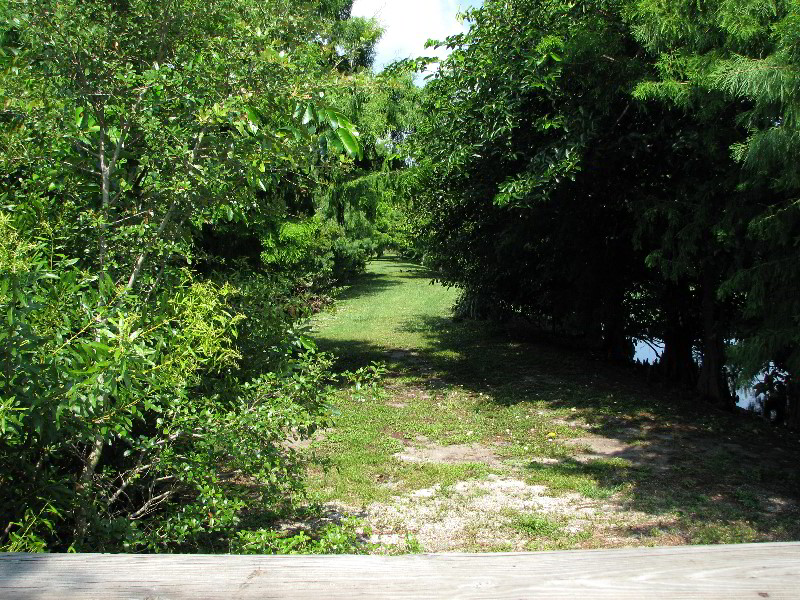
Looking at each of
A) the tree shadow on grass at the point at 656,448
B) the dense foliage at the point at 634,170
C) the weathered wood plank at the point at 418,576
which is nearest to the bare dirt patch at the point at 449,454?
the tree shadow on grass at the point at 656,448

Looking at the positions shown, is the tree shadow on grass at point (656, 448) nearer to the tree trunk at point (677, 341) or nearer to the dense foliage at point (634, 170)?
the tree trunk at point (677, 341)

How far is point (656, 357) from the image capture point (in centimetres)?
1340

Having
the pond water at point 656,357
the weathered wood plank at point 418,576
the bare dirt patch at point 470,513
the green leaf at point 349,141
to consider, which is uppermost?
the green leaf at point 349,141

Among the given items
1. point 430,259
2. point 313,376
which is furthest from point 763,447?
point 430,259

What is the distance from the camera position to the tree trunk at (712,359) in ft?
33.2

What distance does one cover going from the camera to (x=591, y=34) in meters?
8.38

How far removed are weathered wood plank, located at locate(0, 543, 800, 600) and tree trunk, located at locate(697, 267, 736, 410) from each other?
8927 millimetres

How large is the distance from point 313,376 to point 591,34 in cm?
627

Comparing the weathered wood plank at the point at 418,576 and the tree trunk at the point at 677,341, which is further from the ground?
the weathered wood plank at the point at 418,576

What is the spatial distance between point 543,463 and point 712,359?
4.58 m

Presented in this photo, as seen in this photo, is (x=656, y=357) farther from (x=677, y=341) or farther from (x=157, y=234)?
(x=157, y=234)

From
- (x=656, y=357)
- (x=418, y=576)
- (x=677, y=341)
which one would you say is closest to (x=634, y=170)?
(x=677, y=341)

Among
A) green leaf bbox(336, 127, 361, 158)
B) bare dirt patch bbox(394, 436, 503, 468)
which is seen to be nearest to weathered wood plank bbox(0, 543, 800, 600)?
green leaf bbox(336, 127, 361, 158)

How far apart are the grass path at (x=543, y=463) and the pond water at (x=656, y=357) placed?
1.26 m
